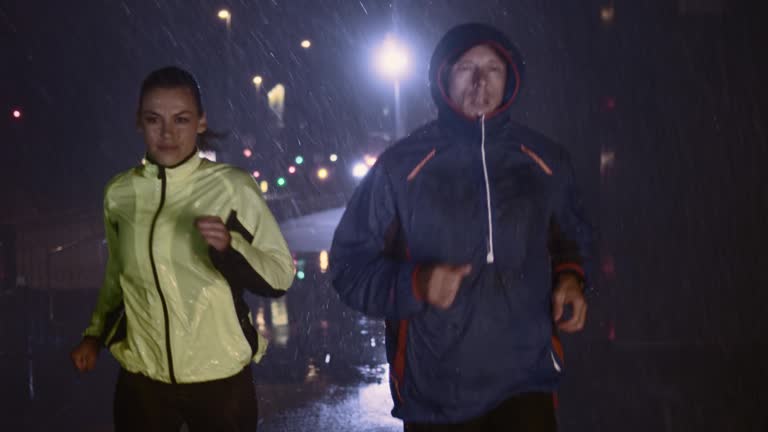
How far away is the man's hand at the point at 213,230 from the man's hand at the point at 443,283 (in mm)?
837

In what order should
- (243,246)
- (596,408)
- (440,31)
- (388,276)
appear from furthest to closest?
(440,31) < (596,408) < (243,246) < (388,276)

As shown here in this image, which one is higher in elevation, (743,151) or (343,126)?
(343,126)

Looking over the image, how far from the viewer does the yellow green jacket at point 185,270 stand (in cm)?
320

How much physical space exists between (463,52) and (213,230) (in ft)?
3.79

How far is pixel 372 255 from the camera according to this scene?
2988mm

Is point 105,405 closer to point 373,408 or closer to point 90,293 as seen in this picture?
point 373,408

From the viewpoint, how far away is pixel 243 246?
10.5ft

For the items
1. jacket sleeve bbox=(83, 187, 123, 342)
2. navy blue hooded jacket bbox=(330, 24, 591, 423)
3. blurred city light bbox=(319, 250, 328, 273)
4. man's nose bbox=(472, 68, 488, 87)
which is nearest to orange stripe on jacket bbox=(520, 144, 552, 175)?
navy blue hooded jacket bbox=(330, 24, 591, 423)

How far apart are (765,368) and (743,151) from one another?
7.43 feet

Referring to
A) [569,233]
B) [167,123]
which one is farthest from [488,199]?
[167,123]

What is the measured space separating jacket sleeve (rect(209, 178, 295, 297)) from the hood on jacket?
864mm

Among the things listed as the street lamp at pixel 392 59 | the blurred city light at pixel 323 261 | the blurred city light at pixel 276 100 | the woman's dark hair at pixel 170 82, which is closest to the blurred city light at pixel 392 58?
the street lamp at pixel 392 59

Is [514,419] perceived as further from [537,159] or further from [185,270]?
[185,270]

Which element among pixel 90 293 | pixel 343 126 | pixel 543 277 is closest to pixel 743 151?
pixel 543 277
